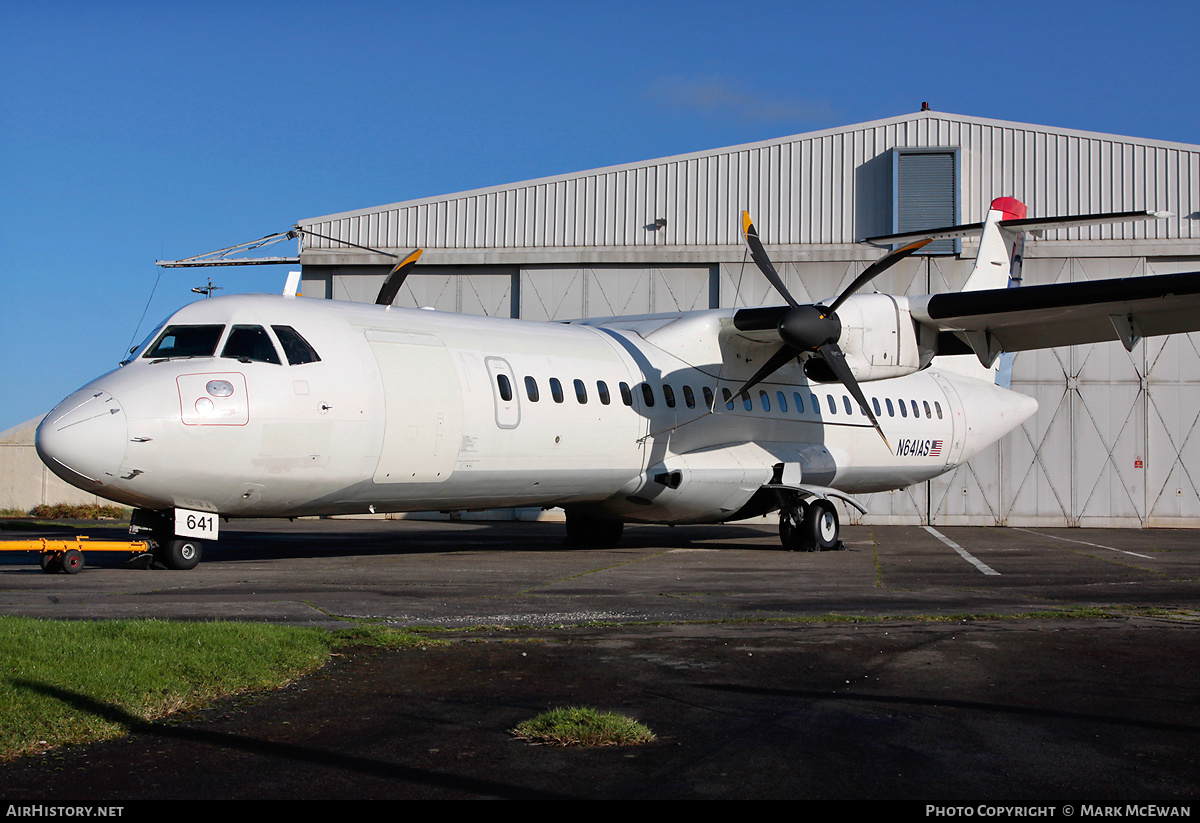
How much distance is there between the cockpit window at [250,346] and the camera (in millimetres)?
11281

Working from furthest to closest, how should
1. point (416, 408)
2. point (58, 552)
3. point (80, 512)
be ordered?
point (80, 512)
point (416, 408)
point (58, 552)

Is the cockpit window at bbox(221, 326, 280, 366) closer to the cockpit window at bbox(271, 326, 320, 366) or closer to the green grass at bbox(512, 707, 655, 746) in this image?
the cockpit window at bbox(271, 326, 320, 366)

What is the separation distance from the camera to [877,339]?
16703 millimetres

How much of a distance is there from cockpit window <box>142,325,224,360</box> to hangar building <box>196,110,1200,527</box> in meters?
18.3

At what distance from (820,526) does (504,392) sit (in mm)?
6481

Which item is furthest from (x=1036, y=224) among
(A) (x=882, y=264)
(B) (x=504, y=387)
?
(B) (x=504, y=387)

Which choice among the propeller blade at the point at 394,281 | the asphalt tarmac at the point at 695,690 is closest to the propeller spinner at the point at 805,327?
the asphalt tarmac at the point at 695,690

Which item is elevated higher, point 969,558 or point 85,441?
point 85,441

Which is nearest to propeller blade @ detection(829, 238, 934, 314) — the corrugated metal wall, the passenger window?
the passenger window

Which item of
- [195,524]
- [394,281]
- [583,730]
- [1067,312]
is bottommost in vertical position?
[583,730]

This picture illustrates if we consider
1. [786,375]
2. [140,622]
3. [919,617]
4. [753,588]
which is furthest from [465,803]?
[786,375]

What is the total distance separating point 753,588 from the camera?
1061 centimetres

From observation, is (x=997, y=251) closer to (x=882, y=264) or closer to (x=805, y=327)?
(x=882, y=264)

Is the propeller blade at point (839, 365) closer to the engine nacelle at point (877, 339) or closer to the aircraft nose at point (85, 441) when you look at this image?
the engine nacelle at point (877, 339)
